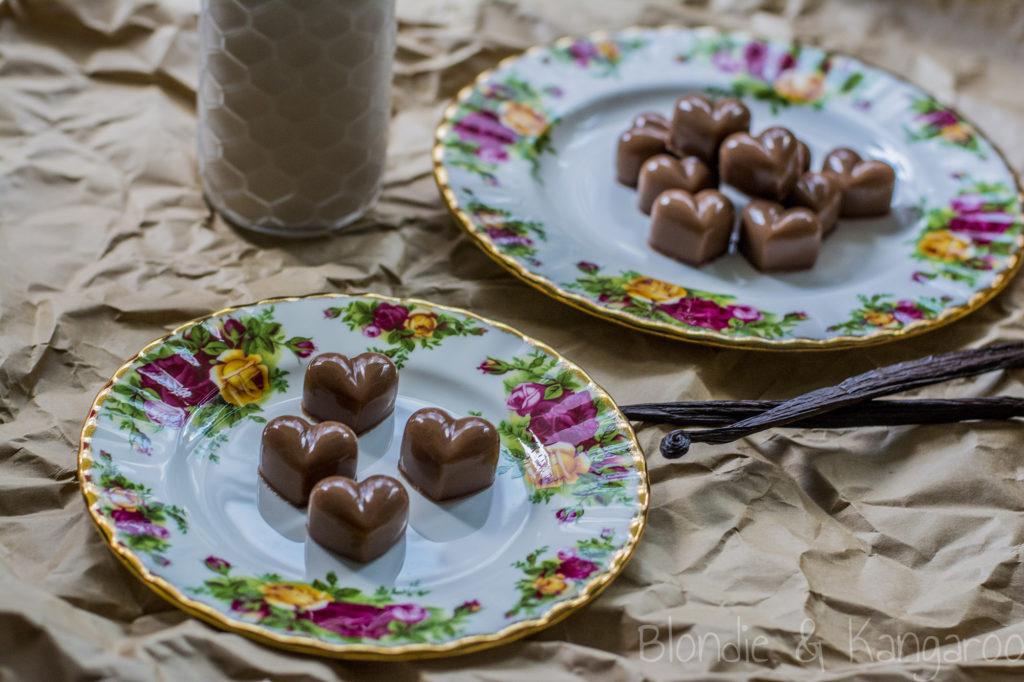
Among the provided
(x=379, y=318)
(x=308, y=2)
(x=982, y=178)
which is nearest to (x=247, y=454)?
(x=379, y=318)

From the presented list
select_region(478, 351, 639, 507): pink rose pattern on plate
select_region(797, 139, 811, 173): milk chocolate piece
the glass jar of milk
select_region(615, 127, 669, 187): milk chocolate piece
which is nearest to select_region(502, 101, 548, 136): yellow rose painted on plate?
select_region(615, 127, 669, 187): milk chocolate piece

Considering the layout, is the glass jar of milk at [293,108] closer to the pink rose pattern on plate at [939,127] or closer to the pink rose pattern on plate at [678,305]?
the pink rose pattern on plate at [678,305]

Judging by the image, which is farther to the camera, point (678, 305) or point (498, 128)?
point (498, 128)

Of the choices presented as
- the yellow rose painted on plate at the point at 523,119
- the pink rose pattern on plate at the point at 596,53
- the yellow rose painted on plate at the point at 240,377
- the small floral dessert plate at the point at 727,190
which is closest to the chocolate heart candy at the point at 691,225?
the small floral dessert plate at the point at 727,190

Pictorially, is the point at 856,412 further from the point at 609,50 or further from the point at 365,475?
the point at 609,50

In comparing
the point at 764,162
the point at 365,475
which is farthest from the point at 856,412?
the point at 365,475

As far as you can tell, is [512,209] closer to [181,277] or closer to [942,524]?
[181,277]
